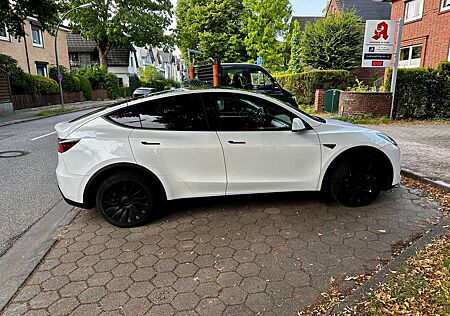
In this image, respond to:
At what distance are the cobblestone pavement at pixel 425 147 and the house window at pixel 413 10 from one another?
35.5 feet

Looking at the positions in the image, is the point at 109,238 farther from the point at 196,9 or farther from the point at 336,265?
the point at 196,9

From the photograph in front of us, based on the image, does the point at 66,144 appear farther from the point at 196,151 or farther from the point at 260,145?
the point at 260,145

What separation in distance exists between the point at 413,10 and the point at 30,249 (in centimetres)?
2221

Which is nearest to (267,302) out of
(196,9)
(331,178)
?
(331,178)

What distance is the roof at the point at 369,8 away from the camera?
1154 inches

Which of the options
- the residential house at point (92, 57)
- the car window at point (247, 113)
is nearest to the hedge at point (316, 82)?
the car window at point (247, 113)

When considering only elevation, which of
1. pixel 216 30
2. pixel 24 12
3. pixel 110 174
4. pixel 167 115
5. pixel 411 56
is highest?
pixel 216 30

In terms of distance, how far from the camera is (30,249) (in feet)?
11.4

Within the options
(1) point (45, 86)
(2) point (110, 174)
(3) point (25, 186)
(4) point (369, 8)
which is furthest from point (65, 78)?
(4) point (369, 8)

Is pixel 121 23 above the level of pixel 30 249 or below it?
above

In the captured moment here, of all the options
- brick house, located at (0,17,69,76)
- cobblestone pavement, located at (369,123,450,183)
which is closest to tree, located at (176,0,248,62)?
brick house, located at (0,17,69,76)

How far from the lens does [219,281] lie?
2803mm

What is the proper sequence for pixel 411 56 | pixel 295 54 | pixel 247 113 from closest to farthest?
pixel 247 113
pixel 411 56
pixel 295 54

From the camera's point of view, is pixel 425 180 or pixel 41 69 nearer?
pixel 425 180
